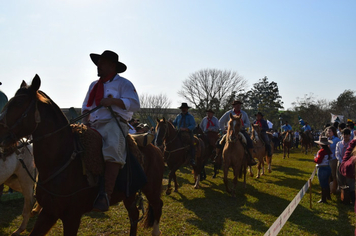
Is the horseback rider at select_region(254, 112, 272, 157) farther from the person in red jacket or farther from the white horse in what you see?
the white horse

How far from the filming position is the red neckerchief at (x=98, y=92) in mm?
3725

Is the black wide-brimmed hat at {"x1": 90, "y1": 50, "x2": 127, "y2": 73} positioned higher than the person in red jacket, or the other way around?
the black wide-brimmed hat at {"x1": 90, "y1": 50, "x2": 127, "y2": 73}

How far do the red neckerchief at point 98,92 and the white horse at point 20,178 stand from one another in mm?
2196

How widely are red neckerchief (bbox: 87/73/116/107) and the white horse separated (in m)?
2.20

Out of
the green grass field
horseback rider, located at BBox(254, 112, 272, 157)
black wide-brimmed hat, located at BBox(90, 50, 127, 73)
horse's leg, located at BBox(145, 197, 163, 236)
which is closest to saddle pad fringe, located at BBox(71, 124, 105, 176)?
black wide-brimmed hat, located at BBox(90, 50, 127, 73)

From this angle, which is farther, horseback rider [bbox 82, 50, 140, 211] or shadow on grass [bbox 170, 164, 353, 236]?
shadow on grass [bbox 170, 164, 353, 236]

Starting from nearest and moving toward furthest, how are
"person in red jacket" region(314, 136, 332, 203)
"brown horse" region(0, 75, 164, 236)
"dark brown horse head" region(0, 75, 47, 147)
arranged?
"dark brown horse head" region(0, 75, 47, 147), "brown horse" region(0, 75, 164, 236), "person in red jacket" region(314, 136, 332, 203)

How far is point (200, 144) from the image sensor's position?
36.2ft

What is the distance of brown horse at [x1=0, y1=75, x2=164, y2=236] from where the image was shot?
2875 millimetres

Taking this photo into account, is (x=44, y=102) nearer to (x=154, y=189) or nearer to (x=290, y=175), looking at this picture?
(x=154, y=189)

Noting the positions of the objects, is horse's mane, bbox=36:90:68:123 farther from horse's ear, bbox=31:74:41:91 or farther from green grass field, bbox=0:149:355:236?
green grass field, bbox=0:149:355:236

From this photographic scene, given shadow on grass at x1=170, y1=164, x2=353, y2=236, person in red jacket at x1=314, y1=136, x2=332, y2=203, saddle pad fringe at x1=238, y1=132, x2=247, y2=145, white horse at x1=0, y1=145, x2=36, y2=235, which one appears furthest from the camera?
saddle pad fringe at x1=238, y1=132, x2=247, y2=145

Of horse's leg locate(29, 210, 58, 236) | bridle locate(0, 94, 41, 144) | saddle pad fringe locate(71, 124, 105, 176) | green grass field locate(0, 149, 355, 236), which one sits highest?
bridle locate(0, 94, 41, 144)

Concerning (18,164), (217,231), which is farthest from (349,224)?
(18,164)
